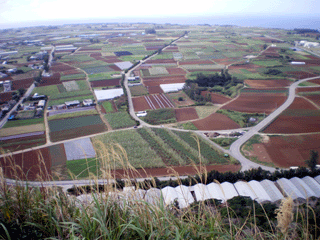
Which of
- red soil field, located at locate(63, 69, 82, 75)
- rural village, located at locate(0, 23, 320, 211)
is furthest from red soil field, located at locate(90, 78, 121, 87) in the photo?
red soil field, located at locate(63, 69, 82, 75)

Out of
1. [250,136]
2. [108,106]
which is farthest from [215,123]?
[108,106]

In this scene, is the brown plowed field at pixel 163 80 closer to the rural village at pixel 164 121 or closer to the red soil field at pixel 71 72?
the rural village at pixel 164 121

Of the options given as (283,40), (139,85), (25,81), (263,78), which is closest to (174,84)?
(139,85)

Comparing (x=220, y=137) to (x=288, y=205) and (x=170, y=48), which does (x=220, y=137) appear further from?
(x=170, y=48)

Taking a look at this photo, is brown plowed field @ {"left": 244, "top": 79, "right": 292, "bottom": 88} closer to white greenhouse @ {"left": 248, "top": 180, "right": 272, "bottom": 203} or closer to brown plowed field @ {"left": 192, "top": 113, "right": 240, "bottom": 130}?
brown plowed field @ {"left": 192, "top": 113, "right": 240, "bottom": 130}

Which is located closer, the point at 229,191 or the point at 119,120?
the point at 229,191

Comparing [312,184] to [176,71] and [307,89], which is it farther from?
[176,71]

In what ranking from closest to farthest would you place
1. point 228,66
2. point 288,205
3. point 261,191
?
point 288,205 → point 261,191 → point 228,66

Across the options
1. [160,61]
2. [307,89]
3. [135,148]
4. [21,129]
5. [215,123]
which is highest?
[160,61]
